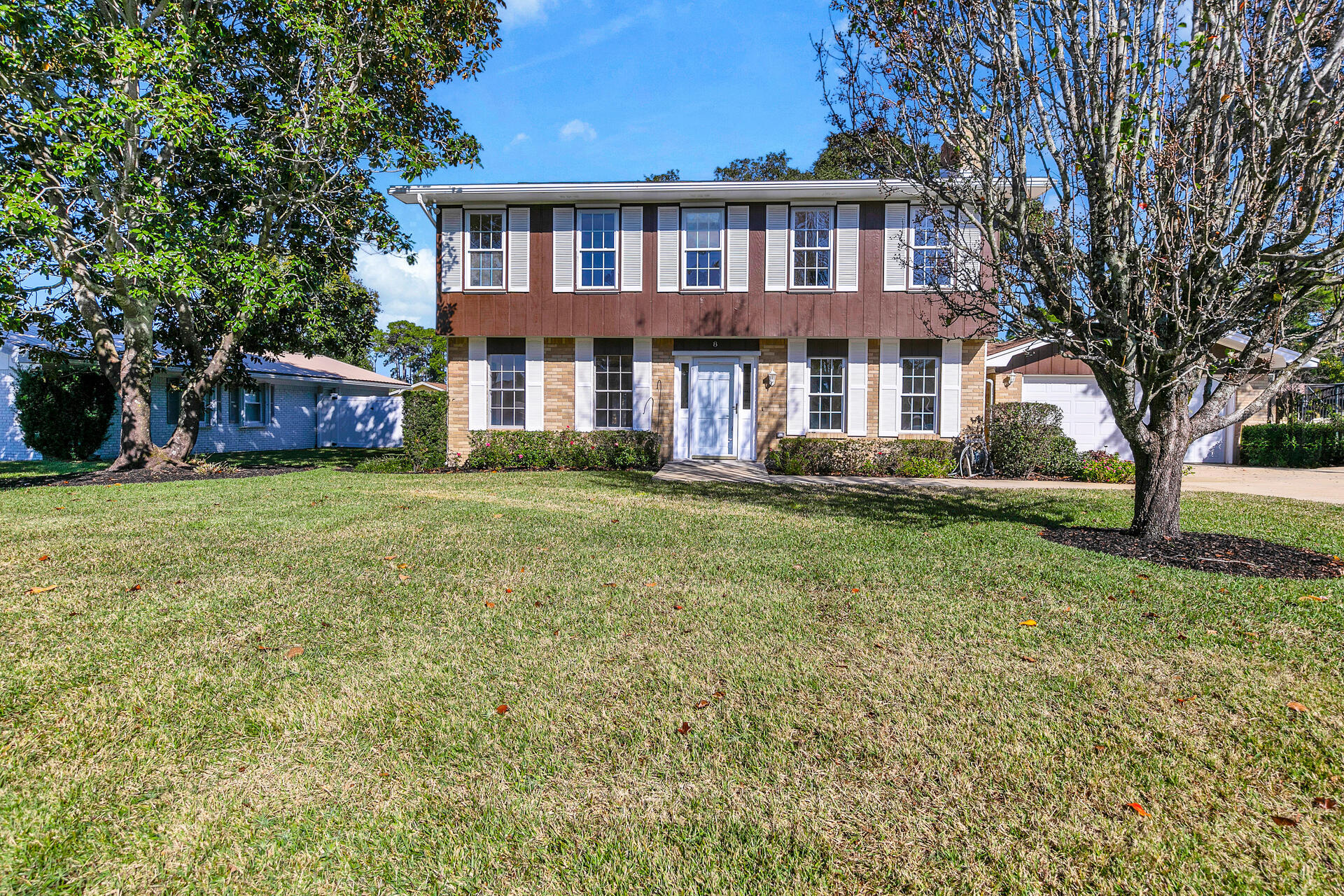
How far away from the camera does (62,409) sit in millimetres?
16625

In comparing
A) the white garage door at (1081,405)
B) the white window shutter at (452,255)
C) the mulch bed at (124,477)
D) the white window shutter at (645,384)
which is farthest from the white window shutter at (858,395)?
the mulch bed at (124,477)

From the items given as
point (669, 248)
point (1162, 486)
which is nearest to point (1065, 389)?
point (669, 248)

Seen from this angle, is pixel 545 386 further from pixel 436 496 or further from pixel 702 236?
pixel 436 496

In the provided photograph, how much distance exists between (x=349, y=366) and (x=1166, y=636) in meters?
32.3

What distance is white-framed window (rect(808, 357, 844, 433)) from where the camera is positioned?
14195 mm

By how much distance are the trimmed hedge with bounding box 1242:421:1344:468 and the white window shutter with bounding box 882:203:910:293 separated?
1059cm

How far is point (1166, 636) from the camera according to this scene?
12.3 ft

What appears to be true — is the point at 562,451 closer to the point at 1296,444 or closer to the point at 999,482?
the point at 999,482

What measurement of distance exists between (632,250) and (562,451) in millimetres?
4398

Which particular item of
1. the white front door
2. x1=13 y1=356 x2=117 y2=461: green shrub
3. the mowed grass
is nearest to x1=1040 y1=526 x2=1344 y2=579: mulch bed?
the mowed grass

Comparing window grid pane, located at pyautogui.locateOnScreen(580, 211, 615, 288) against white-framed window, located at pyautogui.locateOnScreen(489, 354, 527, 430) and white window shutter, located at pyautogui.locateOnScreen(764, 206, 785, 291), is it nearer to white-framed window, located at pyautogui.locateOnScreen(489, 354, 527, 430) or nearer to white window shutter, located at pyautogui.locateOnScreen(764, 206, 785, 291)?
white-framed window, located at pyautogui.locateOnScreen(489, 354, 527, 430)

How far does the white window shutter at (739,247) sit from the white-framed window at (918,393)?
3738 mm

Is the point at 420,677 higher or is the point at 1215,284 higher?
the point at 1215,284

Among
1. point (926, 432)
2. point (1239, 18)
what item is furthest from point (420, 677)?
point (926, 432)
